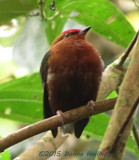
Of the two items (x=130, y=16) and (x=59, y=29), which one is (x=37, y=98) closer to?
(x=59, y=29)

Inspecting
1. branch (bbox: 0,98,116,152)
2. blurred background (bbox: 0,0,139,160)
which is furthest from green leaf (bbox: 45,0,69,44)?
branch (bbox: 0,98,116,152)

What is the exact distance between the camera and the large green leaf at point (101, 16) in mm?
2518

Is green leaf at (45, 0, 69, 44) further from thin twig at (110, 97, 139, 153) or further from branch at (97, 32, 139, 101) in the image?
thin twig at (110, 97, 139, 153)

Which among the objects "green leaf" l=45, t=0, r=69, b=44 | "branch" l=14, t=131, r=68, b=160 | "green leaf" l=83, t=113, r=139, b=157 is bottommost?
"green leaf" l=83, t=113, r=139, b=157

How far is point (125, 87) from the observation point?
50.2 inches

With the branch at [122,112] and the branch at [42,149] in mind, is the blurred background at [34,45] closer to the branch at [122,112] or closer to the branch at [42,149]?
the branch at [42,149]

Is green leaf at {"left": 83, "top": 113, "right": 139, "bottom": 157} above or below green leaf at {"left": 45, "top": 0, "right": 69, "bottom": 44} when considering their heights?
below

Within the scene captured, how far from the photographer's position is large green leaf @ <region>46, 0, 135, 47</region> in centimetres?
252

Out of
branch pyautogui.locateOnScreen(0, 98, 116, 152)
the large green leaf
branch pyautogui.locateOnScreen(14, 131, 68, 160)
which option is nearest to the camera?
branch pyautogui.locateOnScreen(0, 98, 116, 152)

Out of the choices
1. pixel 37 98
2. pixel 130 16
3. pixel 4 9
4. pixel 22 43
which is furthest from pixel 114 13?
pixel 130 16

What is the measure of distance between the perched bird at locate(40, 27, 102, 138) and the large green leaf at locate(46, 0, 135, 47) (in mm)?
227

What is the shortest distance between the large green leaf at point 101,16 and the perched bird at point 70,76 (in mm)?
227

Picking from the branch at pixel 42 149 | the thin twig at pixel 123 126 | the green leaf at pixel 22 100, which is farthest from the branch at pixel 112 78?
the thin twig at pixel 123 126

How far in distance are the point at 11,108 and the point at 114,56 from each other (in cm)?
163
